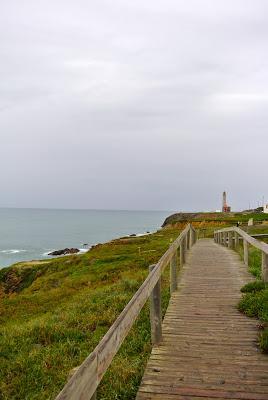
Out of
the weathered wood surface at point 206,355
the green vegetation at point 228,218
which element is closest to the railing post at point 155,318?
the weathered wood surface at point 206,355

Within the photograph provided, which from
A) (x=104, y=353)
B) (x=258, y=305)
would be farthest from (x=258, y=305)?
(x=104, y=353)

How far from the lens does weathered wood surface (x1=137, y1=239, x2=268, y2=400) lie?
5215mm

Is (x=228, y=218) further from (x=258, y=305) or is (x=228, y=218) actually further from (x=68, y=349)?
(x=68, y=349)

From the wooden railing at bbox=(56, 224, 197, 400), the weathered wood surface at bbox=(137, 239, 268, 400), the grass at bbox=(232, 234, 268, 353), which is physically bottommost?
the weathered wood surface at bbox=(137, 239, 268, 400)

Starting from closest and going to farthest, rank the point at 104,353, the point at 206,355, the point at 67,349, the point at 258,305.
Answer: the point at 104,353 → the point at 206,355 → the point at 67,349 → the point at 258,305

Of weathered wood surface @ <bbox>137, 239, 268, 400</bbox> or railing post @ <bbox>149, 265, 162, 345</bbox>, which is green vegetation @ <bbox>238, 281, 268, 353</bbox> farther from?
railing post @ <bbox>149, 265, 162, 345</bbox>

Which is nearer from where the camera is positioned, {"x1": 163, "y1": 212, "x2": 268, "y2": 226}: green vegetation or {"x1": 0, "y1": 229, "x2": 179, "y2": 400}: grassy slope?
{"x1": 0, "y1": 229, "x2": 179, "y2": 400}: grassy slope

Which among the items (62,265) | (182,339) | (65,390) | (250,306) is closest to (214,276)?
(250,306)

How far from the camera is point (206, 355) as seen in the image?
6.44 metres

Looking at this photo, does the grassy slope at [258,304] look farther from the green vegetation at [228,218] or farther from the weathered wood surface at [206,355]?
the green vegetation at [228,218]

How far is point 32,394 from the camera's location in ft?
21.4

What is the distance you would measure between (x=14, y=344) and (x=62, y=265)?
89.9ft

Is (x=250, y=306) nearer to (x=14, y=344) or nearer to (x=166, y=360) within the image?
(x=166, y=360)

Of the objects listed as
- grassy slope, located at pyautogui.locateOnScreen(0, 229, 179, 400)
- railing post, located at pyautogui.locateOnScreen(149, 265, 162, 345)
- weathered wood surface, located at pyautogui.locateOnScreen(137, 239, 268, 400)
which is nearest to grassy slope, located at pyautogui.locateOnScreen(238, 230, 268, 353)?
weathered wood surface, located at pyautogui.locateOnScreen(137, 239, 268, 400)
